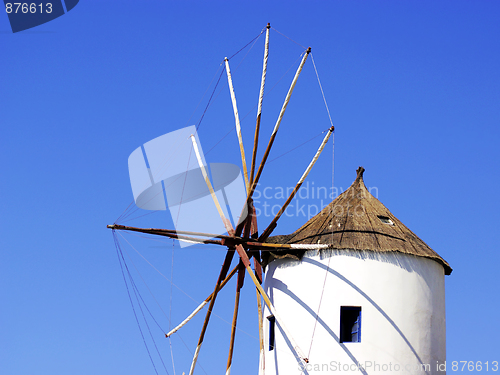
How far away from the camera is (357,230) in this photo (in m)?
18.2

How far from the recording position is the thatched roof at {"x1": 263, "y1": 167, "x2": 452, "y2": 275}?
17844mm

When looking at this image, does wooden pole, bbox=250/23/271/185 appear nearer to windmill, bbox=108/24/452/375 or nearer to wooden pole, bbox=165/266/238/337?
windmill, bbox=108/24/452/375

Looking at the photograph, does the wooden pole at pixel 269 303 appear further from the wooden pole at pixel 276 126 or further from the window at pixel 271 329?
the wooden pole at pixel 276 126

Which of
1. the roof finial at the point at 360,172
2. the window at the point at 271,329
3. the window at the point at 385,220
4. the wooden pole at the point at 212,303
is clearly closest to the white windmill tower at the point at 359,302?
the window at the point at 271,329

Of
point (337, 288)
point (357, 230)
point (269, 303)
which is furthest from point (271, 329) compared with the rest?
point (357, 230)

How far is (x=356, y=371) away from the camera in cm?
1672

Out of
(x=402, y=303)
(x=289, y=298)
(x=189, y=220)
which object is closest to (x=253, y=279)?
(x=289, y=298)

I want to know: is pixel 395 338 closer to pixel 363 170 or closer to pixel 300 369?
pixel 300 369

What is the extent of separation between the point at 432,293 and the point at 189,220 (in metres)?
6.43

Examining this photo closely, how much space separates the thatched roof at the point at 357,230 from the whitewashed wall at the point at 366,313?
0.78 feet

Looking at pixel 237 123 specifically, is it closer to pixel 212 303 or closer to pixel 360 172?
pixel 360 172

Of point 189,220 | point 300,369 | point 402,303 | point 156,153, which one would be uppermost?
point 156,153

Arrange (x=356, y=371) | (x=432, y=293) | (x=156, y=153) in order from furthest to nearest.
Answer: (x=156, y=153) → (x=432, y=293) → (x=356, y=371)

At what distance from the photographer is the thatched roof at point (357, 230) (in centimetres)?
1784
